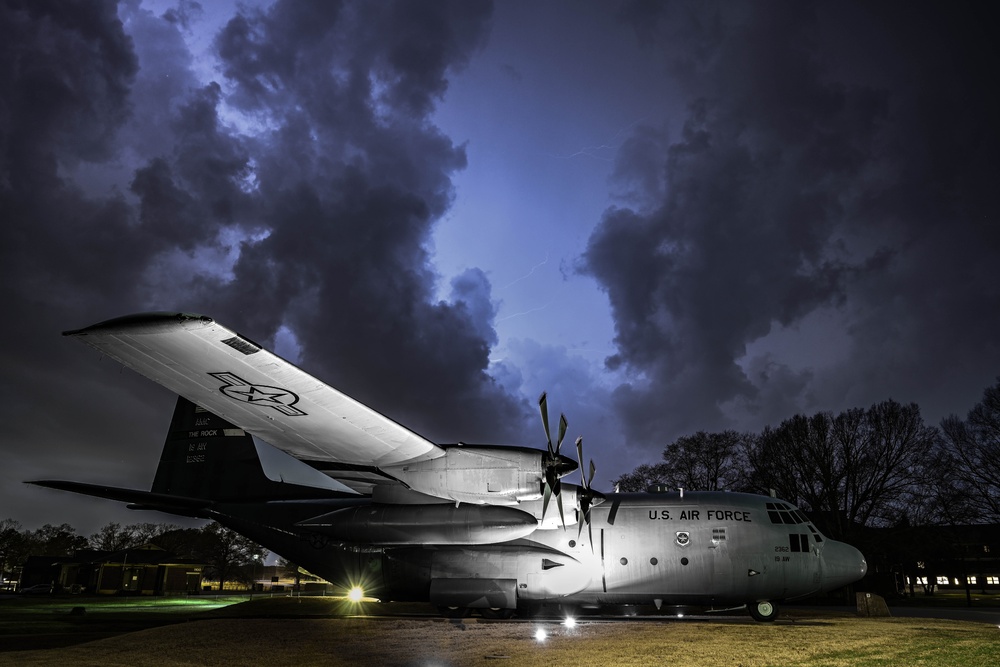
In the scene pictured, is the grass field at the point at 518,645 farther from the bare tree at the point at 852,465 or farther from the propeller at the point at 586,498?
the bare tree at the point at 852,465

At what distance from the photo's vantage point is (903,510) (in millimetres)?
37000

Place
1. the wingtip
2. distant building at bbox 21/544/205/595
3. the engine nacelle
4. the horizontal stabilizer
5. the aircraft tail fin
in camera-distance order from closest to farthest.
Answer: the wingtip < the engine nacelle < the horizontal stabilizer < the aircraft tail fin < distant building at bbox 21/544/205/595

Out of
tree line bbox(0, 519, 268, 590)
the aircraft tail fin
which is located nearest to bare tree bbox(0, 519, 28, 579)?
tree line bbox(0, 519, 268, 590)

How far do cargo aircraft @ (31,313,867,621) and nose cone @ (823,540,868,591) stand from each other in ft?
0.13

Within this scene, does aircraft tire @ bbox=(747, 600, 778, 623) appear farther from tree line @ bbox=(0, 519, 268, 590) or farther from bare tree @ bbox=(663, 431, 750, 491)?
tree line @ bbox=(0, 519, 268, 590)

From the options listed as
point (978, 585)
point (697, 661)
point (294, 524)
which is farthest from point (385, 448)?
A: point (978, 585)

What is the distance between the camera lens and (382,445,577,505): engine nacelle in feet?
40.8

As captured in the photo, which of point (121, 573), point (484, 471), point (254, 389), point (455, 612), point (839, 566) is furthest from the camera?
point (121, 573)

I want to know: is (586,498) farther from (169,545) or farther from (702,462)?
(169,545)

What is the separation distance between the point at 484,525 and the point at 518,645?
12.3ft

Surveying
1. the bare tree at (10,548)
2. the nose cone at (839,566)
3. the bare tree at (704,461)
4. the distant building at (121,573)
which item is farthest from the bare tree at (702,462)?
the bare tree at (10,548)

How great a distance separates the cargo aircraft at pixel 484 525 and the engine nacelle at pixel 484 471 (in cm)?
2

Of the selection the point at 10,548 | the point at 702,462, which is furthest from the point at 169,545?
the point at 702,462

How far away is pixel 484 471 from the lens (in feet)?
41.1
